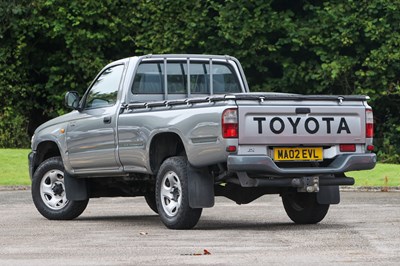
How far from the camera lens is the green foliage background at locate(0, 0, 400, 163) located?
30.8m

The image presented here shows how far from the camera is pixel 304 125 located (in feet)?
44.6

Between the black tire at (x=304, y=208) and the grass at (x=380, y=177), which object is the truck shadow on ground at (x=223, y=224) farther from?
the grass at (x=380, y=177)

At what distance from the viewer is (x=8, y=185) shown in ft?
79.0

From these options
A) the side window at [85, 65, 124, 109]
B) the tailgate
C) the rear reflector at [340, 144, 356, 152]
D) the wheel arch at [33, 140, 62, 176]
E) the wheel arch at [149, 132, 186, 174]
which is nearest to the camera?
the tailgate

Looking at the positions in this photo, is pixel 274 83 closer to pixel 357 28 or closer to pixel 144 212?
pixel 357 28

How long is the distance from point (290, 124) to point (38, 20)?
2032cm

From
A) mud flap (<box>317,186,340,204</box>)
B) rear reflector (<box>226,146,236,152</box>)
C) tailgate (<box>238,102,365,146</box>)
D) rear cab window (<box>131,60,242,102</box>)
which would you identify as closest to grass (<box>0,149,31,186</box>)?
rear cab window (<box>131,60,242,102</box>)

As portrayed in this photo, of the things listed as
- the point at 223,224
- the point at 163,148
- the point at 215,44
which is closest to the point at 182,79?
the point at 163,148

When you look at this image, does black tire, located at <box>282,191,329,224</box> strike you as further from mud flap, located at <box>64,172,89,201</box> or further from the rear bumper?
mud flap, located at <box>64,172,89,201</box>

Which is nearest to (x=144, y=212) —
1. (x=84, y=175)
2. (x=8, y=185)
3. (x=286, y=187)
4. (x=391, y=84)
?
(x=84, y=175)

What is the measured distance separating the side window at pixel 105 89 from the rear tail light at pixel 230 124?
95.4 inches

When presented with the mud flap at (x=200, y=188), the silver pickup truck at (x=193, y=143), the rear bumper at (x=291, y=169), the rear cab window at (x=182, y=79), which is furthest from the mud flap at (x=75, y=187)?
the rear bumper at (x=291, y=169)

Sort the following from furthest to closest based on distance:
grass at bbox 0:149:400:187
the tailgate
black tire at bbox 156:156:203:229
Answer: grass at bbox 0:149:400:187 → black tire at bbox 156:156:203:229 → the tailgate

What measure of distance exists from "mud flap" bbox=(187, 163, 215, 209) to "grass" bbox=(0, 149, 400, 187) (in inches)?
396
